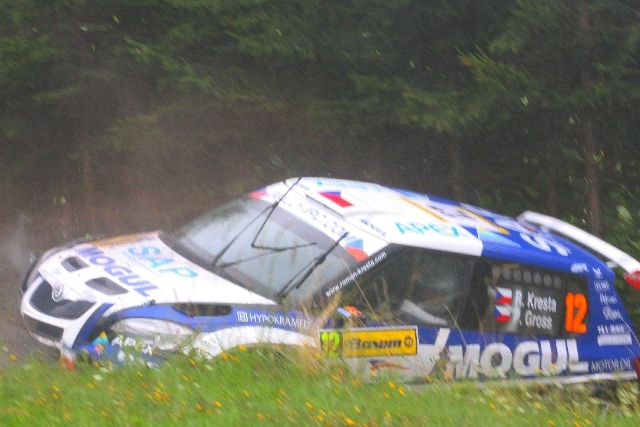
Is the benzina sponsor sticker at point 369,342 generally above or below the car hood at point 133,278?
below

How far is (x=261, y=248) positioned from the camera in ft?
23.1

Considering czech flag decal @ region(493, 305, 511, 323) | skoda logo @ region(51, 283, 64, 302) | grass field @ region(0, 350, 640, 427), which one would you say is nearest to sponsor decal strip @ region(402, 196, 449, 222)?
czech flag decal @ region(493, 305, 511, 323)

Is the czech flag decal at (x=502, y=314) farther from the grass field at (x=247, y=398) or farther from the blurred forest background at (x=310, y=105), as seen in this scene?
the blurred forest background at (x=310, y=105)

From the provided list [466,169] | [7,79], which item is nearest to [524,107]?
[466,169]

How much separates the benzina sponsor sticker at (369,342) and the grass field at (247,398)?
0.20m

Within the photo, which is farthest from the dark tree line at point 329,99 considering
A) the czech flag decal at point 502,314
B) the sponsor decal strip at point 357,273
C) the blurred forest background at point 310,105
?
the sponsor decal strip at point 357,273

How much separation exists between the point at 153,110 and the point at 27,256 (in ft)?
6.66

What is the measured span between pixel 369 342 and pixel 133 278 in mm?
1549

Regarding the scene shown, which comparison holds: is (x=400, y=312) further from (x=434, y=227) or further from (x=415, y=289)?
(x=434, y=227)

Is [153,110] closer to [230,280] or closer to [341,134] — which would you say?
[341,134]

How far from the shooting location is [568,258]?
24.3ft

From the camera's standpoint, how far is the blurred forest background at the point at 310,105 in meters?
10.0

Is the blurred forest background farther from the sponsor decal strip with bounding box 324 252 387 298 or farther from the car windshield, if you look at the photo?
the sponsor decal strip with bounding box 324 252 387 298

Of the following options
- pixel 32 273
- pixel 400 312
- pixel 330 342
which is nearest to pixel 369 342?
pixel 330 342
